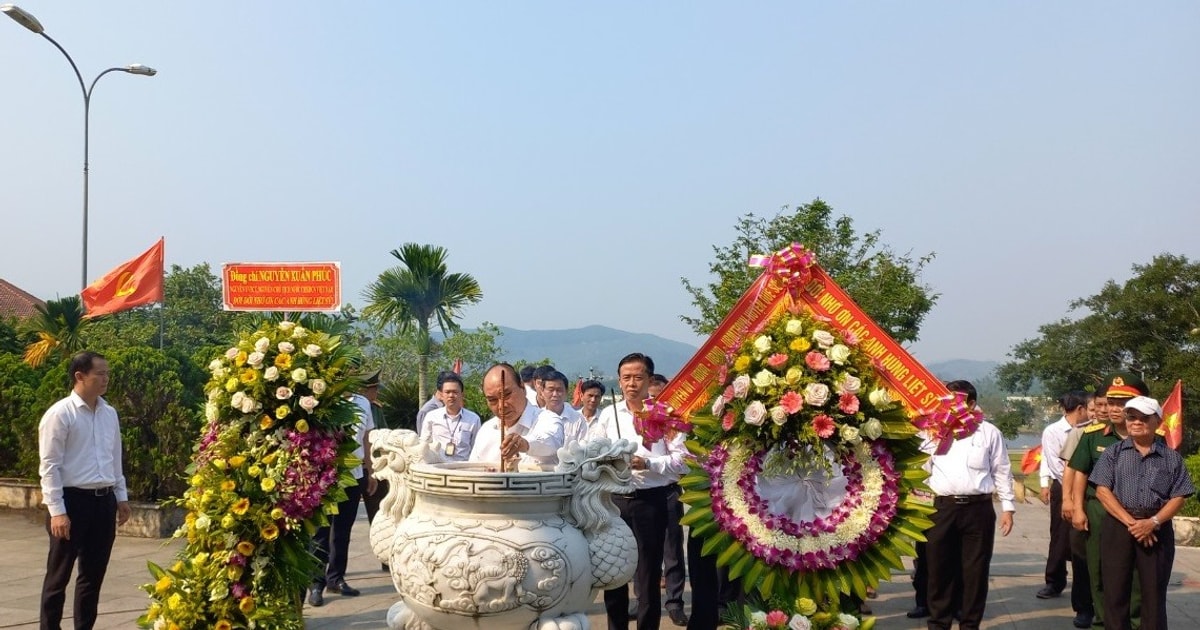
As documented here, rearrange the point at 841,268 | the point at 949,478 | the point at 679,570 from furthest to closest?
1. the point at 841,268
2. the point at 679,570
3. the point at 949,478

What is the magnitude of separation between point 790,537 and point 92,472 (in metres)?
3.61

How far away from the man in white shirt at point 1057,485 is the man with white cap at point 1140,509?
1.73 metres

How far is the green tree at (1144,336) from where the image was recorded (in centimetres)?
2688

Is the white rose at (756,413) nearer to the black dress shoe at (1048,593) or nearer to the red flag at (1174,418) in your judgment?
the black dress shoe at (1048,593)

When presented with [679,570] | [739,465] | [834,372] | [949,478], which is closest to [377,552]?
[739,465]

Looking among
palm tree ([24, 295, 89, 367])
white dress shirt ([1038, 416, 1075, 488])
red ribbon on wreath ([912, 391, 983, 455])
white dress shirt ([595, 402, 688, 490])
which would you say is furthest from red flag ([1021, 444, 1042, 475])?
palm tree ([24, 295, 89, 367])

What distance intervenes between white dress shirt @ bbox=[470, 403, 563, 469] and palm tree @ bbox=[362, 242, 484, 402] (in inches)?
627

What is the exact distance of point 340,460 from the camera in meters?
5.11

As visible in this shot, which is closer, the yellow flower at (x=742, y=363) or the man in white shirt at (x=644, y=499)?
the yellow flower at (x=742, y=363)

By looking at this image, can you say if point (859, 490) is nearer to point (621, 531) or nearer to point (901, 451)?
point (901, 451)

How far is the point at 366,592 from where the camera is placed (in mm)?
7004

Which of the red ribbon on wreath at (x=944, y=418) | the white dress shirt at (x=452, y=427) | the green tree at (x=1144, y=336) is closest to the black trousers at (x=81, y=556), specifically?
the white dress shirt at (x=452, y=427)

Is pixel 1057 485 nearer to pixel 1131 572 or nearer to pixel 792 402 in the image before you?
Result: pixel 1131 572

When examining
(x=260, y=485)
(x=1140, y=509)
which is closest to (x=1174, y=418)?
(x=1140, y=509)
